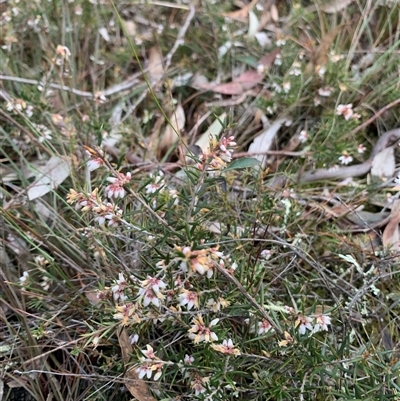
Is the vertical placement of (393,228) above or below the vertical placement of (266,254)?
below

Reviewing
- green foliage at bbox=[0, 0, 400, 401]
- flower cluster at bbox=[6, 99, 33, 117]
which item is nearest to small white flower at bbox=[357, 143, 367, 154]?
green foliage at bbox=[0, 0, 400, 401]

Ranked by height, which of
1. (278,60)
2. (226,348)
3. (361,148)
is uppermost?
(278,60)

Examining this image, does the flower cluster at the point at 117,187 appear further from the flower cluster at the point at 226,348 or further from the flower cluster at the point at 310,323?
the flower cluster at the point at 310,323

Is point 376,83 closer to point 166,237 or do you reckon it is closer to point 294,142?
point 294,142

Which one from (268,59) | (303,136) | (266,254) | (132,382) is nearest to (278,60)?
(268,59)

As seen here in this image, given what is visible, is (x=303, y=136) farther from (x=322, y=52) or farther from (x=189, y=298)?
(x=189, y=298)

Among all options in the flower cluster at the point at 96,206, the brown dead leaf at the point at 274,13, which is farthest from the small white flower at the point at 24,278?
the brown dead leaf at the point at 274,13

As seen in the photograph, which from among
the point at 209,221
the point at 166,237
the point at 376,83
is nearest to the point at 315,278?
the point at 209,221
